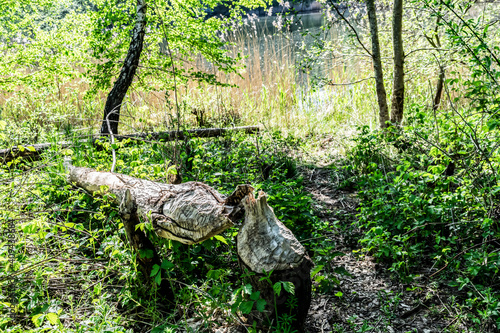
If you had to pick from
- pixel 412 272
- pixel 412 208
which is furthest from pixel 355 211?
pixel 412 272

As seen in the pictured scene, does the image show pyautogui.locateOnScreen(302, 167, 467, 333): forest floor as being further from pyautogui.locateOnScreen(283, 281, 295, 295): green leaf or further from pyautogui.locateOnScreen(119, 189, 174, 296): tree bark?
pyautogui.locateOnScreen(119, 189, 174, 296): tree bark

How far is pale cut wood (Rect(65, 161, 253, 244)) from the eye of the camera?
6.37ft

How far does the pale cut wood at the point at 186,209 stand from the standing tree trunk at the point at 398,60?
8.44 feet

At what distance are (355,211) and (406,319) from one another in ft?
4.25

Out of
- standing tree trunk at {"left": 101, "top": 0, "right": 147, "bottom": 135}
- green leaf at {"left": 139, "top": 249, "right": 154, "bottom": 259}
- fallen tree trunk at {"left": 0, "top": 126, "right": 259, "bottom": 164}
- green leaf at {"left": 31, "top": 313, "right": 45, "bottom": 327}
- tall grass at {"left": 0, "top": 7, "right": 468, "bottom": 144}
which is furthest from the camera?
tall grass at {"left": 0, "top": 7, "right": 468, "bottom": 144}

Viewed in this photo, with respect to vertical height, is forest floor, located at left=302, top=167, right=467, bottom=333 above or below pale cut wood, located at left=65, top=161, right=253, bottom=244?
below

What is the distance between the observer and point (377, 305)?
82.8 inches

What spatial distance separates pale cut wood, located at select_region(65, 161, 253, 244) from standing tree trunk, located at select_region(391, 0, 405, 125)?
8.44 feet

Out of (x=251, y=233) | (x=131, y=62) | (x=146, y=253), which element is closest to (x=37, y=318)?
(x=146, y=253)

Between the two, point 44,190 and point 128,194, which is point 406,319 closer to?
point 128,194

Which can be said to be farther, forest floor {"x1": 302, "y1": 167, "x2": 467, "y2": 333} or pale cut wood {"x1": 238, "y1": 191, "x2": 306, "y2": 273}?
forest floor {"x1": 302, "y1": 167, "x2": 467, "y2": 333}

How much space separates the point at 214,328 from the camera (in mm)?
1946

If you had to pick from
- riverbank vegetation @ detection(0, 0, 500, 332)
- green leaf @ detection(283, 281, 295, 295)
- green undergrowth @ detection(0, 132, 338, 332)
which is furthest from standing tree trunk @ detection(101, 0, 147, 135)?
green leaf @ detection(283, 281, 295, 295)

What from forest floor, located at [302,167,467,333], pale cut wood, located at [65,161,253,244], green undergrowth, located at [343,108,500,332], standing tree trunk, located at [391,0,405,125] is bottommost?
forest floor, located at [302,167,467,333]
